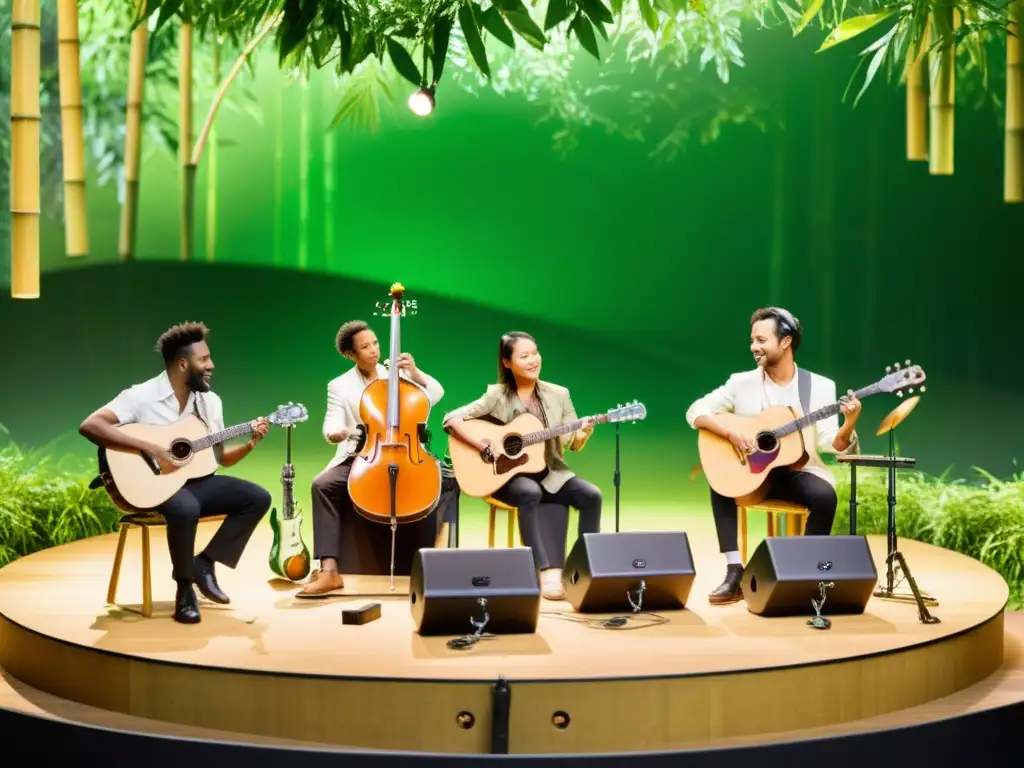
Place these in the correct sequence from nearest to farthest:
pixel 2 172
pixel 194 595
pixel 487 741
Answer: pixel 487 741 < pixel 194 595 < pixel 2 172

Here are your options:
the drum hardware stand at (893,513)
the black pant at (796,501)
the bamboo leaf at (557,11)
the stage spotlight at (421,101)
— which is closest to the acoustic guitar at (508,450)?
the black pant at (796,501)

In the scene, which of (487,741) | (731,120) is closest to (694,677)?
(487,741)

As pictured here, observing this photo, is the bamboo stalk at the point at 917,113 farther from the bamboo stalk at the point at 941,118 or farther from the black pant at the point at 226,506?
the black pant at the point at 226,506

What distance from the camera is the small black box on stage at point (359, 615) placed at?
430 centimetres

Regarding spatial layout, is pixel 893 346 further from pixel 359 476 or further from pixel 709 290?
pixel 359 476

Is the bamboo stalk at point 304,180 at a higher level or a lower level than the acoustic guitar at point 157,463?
higher

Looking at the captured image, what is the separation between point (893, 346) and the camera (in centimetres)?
692

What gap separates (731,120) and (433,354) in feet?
6.82

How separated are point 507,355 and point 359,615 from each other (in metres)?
1.46

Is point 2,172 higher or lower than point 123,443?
higher

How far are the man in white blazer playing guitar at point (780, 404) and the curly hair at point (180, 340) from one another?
1.97m

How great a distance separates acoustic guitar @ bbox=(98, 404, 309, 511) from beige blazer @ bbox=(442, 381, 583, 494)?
101 cm

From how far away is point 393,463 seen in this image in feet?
16.0

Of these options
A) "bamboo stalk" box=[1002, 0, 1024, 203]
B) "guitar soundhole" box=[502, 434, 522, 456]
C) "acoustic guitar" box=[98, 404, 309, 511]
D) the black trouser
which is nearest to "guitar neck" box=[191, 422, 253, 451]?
"acoustic guitar" box=[98, 404, 309, 511]
